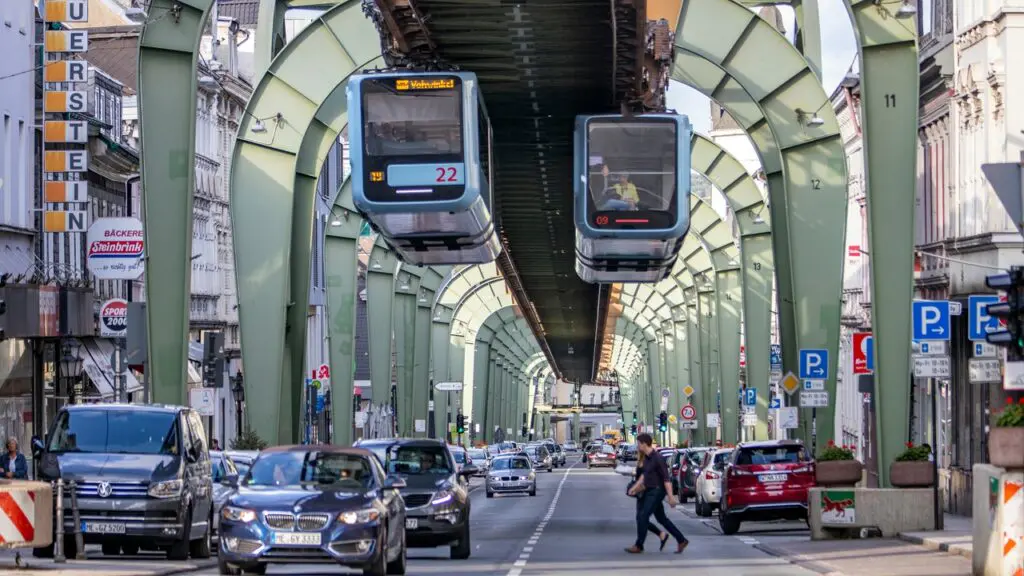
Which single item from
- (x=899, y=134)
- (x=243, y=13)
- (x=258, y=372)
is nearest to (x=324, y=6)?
(x=258, y=372)

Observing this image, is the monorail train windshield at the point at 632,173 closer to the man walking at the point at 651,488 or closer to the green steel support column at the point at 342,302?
the man walking at the point at 651,488

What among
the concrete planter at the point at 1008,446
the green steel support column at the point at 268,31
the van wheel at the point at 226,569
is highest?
the green steel support column at the point at 268,31

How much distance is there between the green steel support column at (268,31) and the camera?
→ 35812mm

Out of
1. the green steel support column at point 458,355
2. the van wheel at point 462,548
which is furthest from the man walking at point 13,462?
the green steel support column at point 458,355

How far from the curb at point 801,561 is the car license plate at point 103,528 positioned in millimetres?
8266

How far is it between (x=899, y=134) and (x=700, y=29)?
363 inches

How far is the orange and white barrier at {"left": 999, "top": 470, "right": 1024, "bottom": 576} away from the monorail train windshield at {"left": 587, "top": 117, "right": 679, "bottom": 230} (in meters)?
16.9

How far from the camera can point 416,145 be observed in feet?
104

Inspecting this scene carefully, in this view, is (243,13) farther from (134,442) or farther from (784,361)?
(134,442)

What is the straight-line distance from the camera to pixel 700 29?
37.9 meters

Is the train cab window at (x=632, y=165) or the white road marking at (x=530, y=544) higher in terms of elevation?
the train cab window at (x=632, y=165)

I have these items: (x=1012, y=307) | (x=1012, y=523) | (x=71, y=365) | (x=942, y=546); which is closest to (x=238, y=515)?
(x=1012, y=523)

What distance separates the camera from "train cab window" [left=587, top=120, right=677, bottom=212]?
34.4m

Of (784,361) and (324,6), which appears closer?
(324,6)
